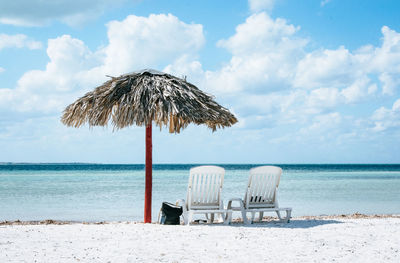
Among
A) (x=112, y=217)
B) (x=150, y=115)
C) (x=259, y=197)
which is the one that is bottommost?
(x=112, y=217)

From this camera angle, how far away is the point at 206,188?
6.52m

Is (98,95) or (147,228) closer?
(147,228)

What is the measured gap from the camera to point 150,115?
6598mm

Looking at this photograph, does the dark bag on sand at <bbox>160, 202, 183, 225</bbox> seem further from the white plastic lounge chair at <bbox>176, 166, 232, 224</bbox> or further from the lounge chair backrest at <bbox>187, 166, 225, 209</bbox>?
the lounge chair backrest at <bbox>187, 166, 225, 209</bbox>

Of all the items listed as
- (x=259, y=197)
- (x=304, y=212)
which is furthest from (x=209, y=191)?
(x=304, y=212)

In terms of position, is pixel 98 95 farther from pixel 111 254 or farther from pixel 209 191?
pixel 111 254

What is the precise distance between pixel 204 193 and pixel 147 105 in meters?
1.60

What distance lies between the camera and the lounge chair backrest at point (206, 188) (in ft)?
21.0

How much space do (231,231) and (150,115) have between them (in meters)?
2.16

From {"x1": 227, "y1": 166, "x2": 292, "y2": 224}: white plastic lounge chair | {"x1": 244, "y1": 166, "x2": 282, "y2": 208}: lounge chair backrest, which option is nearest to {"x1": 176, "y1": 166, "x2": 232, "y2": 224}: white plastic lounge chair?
{"x1": 227, "y1": 166, "x2": 292, "y2": 224}: white plastic lounge chair

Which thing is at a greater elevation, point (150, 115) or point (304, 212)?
point (150, 115)

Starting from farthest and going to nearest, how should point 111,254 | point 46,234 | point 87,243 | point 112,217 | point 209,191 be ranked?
point 112,217
point 209,191
point 46,234
point 87,243
point 111,254

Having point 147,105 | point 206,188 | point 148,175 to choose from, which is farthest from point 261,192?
point 147,105

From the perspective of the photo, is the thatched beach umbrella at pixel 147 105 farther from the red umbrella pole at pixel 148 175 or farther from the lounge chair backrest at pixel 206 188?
the lounge chair backrest at pixel 206 188
